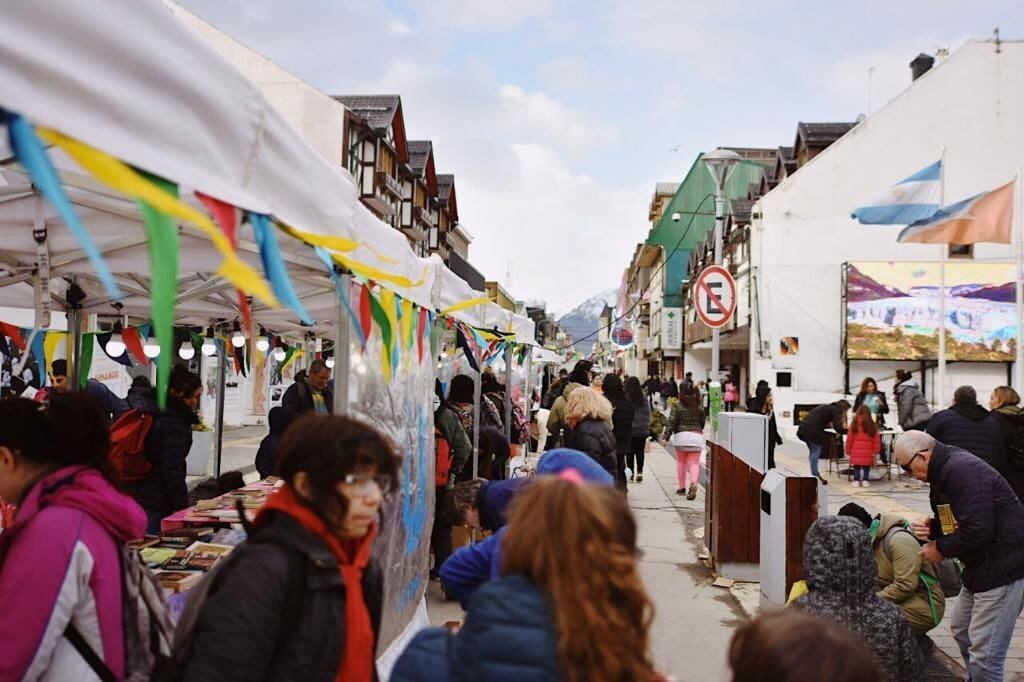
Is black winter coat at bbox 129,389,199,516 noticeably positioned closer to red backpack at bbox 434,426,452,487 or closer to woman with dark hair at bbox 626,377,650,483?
red backpack at bbox 434,426,452,487

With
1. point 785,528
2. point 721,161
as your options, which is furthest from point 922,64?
point 785,528

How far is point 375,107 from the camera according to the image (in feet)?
108

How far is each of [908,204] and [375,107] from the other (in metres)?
24.1

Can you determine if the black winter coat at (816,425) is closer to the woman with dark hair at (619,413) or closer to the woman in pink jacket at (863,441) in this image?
the woman in pink jacket at (863,441)

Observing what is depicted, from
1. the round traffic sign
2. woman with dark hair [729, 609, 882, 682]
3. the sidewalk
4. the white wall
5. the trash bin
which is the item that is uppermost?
the white wall

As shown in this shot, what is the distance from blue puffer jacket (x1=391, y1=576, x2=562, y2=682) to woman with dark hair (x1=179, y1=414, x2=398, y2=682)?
377 millimetres

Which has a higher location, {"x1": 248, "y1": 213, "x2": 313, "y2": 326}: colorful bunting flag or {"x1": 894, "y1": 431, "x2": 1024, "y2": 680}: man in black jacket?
{"x1": 248, "y1": 213, "x2": 313, "y2": 326}: colorful bunting flag

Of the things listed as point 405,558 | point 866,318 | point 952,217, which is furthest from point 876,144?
point 405,558

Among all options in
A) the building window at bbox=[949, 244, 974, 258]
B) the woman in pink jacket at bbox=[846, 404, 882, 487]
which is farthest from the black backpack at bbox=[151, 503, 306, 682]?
the building window at bbox=[949, 244, 974, 258]

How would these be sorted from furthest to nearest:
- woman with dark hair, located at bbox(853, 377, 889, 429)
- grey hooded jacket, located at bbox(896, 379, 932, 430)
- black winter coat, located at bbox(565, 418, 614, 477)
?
woman with dark hair, located at bbox(853, 377, 889, 429) → grey hooded jacket, located at bbox(896, 379, 932, 430) → black winter coat, located at bbox(565, 418, 614, 477)

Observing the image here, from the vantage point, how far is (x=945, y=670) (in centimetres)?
515

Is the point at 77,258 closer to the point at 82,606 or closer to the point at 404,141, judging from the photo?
the point at 82,606

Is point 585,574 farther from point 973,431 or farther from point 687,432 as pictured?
point 687,432

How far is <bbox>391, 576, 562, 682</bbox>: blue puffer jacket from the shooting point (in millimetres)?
1563
